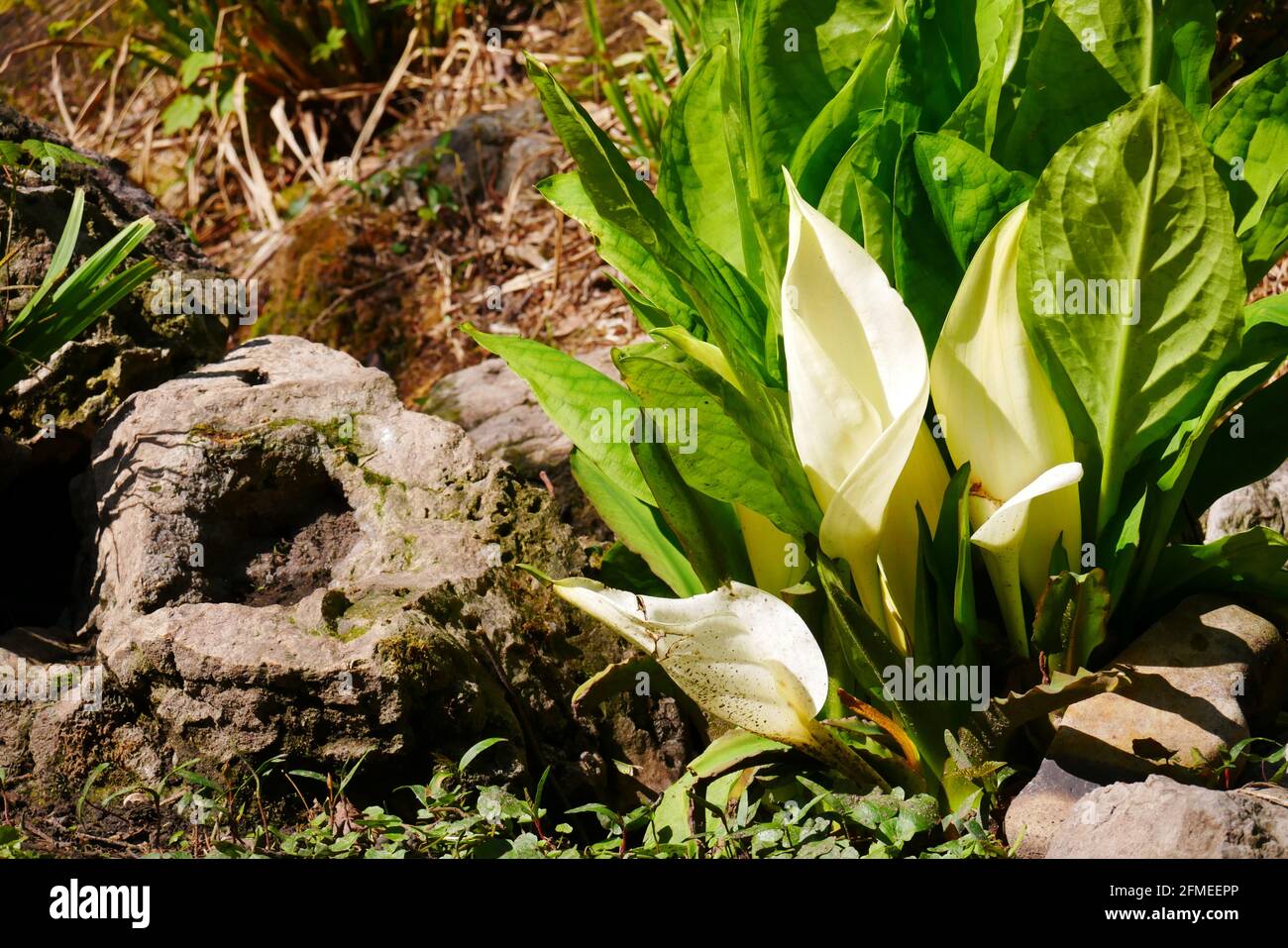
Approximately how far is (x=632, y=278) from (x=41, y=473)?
143 centimetres

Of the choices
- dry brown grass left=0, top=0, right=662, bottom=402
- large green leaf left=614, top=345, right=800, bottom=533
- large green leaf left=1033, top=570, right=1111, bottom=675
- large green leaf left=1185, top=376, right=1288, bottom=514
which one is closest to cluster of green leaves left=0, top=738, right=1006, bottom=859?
large green leaf left=1033, top=570, right=1111, bottom=675

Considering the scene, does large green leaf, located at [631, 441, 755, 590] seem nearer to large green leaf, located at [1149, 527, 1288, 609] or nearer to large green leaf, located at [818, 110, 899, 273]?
large green leaf, located at [818, 110, 899, 273]

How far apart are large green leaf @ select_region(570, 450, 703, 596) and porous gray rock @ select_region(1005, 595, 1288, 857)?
0.70 metres

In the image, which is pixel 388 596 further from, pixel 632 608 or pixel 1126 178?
pixel 1126 178

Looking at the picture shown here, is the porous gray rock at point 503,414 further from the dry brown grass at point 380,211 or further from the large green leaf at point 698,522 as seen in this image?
the large green leaf at point 698,522

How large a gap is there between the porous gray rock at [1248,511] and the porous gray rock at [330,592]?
1.26 metres

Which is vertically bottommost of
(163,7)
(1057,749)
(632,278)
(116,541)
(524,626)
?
(1057,749)

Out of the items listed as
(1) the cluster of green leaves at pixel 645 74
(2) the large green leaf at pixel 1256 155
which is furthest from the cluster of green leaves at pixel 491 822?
(1) the cluster of green leaves at pixel 645 74

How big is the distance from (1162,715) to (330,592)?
1351 mm

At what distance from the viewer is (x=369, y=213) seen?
15.0 feet

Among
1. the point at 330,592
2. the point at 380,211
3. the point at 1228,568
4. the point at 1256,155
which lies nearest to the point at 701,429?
the point at 330,592

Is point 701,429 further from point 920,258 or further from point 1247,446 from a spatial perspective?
point 1247,446

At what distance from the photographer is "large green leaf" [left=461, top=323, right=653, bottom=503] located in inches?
80.6

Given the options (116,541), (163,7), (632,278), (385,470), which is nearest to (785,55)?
(632,278)
